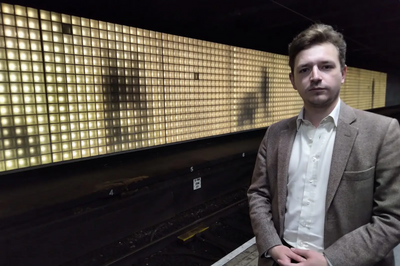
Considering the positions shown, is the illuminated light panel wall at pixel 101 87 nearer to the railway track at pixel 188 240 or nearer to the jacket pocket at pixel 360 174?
the railway track at pixel 188 240

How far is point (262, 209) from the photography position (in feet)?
3.88

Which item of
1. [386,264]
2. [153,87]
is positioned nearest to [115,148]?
[153,87]

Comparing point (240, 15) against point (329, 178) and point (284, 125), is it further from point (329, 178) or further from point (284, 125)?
point (329, 178)

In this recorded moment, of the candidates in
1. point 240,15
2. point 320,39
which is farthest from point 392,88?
point 320,39

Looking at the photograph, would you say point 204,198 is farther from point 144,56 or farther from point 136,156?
point 144,56

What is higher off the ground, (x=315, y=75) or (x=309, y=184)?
(x=315, y=75)

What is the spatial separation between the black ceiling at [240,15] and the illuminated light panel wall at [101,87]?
4.0 inches

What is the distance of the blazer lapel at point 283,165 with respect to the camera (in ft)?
3.60

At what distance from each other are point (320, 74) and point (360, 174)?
0.39m

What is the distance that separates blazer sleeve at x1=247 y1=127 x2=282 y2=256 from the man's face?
0.34 metres

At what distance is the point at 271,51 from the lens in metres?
4.44

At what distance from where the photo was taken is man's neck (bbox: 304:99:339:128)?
1048mm

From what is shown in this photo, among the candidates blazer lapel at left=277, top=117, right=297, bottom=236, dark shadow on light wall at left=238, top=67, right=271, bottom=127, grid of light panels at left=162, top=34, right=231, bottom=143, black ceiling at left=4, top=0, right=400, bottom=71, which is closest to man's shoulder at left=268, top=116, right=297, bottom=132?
blazer lapel at left=277, top=117, right=297, bottom=236

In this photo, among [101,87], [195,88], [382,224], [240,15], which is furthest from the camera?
[195,88]
